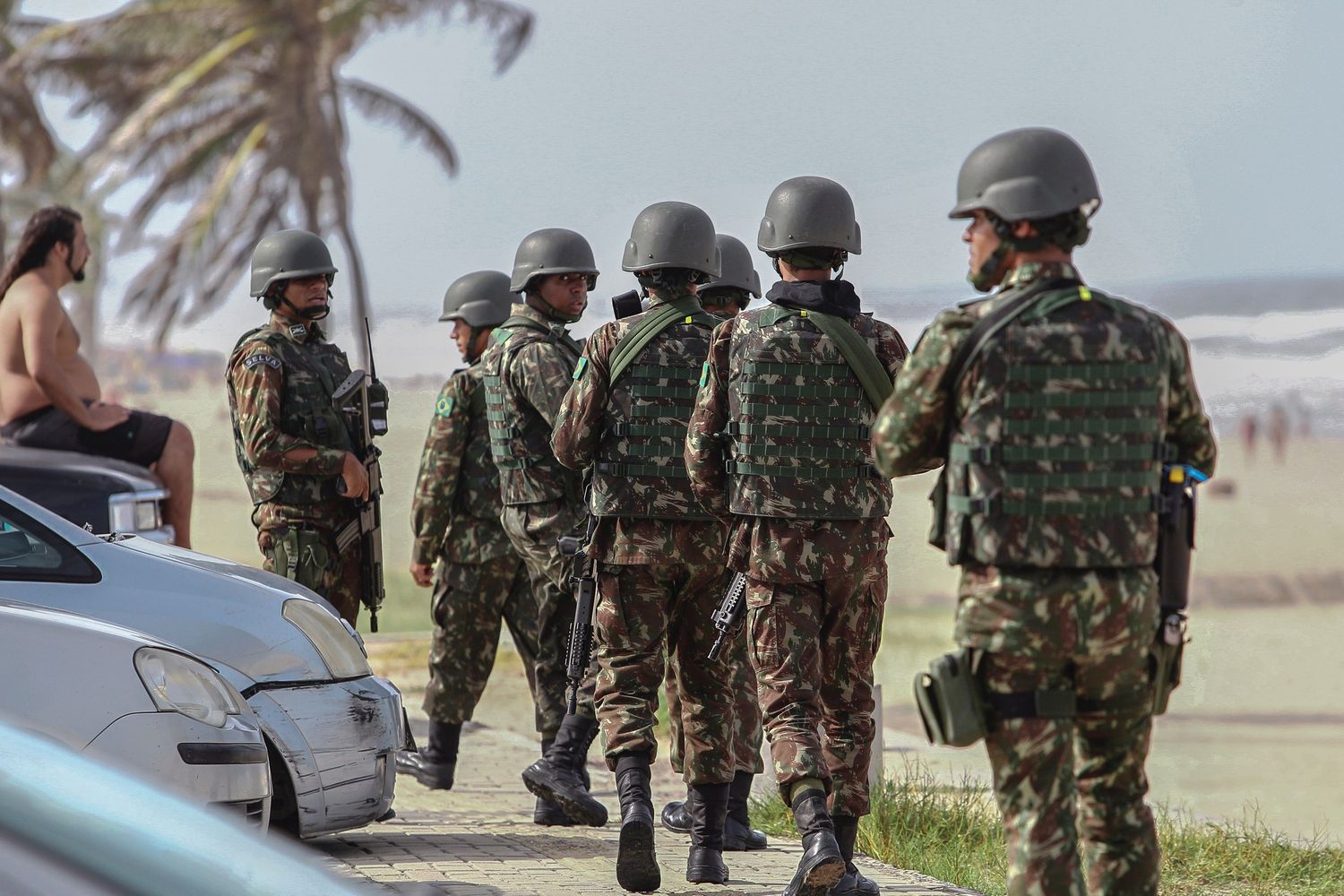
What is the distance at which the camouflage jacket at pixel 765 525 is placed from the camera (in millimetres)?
5309

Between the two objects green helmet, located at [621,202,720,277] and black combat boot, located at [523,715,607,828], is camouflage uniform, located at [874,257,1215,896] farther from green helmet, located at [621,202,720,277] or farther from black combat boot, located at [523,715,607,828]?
black combat boot, located at [523,715,607,828]

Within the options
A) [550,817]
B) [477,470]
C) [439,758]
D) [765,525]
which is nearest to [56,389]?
[477,470]

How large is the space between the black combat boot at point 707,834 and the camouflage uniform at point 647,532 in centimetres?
5

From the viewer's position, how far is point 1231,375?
43.7m

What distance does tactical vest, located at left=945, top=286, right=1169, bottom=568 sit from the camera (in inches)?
153

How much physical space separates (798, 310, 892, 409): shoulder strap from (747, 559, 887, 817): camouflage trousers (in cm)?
55

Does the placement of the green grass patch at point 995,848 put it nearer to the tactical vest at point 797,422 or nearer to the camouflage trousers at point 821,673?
the camouflage trousers at point 821,673

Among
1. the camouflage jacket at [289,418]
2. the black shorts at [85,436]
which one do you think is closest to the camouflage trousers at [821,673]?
the camouflage jacket at [289,418]

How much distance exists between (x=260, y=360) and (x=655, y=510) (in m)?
1.84

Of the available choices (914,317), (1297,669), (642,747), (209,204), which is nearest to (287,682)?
(642,747)

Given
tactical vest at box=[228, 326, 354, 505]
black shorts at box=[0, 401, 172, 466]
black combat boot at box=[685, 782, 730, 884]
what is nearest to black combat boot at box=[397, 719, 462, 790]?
tactical vest at box=[228, 326, 354, 505]

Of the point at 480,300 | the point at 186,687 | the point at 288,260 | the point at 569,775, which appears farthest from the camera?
the point at 480,300

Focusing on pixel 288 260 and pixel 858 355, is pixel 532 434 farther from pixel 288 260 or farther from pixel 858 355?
pixel 858 355

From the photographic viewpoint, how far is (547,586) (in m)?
7.09
